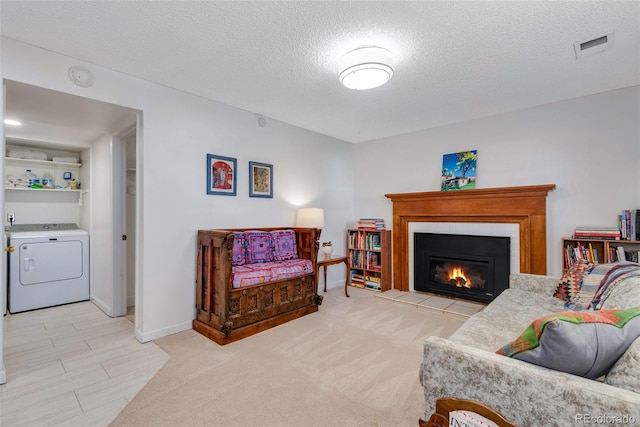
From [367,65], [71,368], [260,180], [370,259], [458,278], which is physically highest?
[367,65]

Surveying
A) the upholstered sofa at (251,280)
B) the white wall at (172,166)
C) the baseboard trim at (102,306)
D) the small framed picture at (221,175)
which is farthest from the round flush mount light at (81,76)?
the baseboard trim at (102,306)

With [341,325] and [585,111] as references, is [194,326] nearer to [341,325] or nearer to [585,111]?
[341,325]

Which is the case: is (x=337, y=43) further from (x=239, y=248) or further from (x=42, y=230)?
(x=42, y=230)

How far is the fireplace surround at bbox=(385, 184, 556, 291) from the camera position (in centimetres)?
334

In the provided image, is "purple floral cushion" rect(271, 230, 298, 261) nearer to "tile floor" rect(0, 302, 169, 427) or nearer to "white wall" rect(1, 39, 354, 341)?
"white wall" rect(1, 39, 354, 341)

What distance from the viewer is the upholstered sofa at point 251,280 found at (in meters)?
2.67

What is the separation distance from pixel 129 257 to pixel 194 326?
4.64 feet

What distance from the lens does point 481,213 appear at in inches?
148

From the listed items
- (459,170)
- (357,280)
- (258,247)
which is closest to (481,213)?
(459,170)

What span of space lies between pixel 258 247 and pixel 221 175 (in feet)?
2.92

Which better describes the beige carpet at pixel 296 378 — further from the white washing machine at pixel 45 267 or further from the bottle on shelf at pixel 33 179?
the bottle on shelf at pixel 33 179

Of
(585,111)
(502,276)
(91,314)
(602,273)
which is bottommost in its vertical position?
(91,314)

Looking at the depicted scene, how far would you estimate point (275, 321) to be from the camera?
3.04m

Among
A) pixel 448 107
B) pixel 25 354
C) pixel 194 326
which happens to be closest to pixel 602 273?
pixel 448 107
